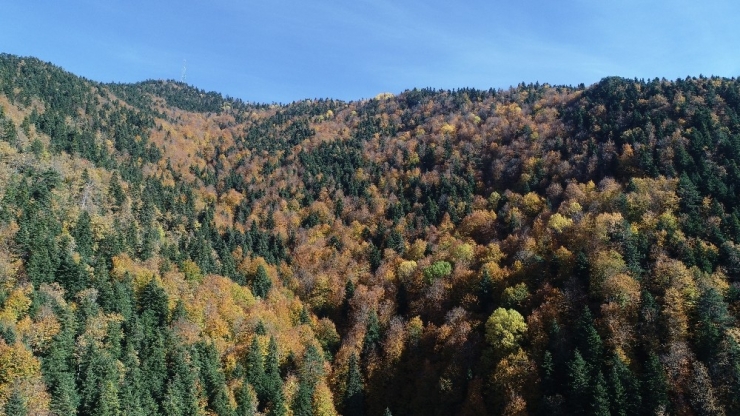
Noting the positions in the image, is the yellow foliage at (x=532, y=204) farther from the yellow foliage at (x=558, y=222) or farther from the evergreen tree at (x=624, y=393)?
the evergreen tree at (x=624, y=393)

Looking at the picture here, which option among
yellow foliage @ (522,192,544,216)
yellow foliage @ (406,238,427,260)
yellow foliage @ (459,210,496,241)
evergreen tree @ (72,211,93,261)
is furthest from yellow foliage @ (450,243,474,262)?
evergreen tree @ (72,211,93,261)

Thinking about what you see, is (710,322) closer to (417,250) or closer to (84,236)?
(417,250)

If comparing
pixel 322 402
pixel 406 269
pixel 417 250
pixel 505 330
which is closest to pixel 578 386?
pixel 505 330

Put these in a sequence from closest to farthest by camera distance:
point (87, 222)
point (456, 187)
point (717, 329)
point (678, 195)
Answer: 1. point (717, 329)
2. point (87, 222)
3. point (678, 195)
4. point (456, 187)

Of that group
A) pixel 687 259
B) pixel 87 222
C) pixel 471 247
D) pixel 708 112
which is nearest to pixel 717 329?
pixel 687 259

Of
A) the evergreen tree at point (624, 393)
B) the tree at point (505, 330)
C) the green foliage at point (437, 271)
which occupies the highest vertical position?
the green foliage at point (437, 271)

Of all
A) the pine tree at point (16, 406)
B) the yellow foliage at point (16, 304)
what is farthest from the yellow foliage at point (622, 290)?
the yellow foliage at point (16, 304)

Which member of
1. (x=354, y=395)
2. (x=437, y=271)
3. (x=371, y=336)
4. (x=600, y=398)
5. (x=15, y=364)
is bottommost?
(x=354, y=395)

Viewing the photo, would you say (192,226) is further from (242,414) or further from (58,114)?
(242,414)
